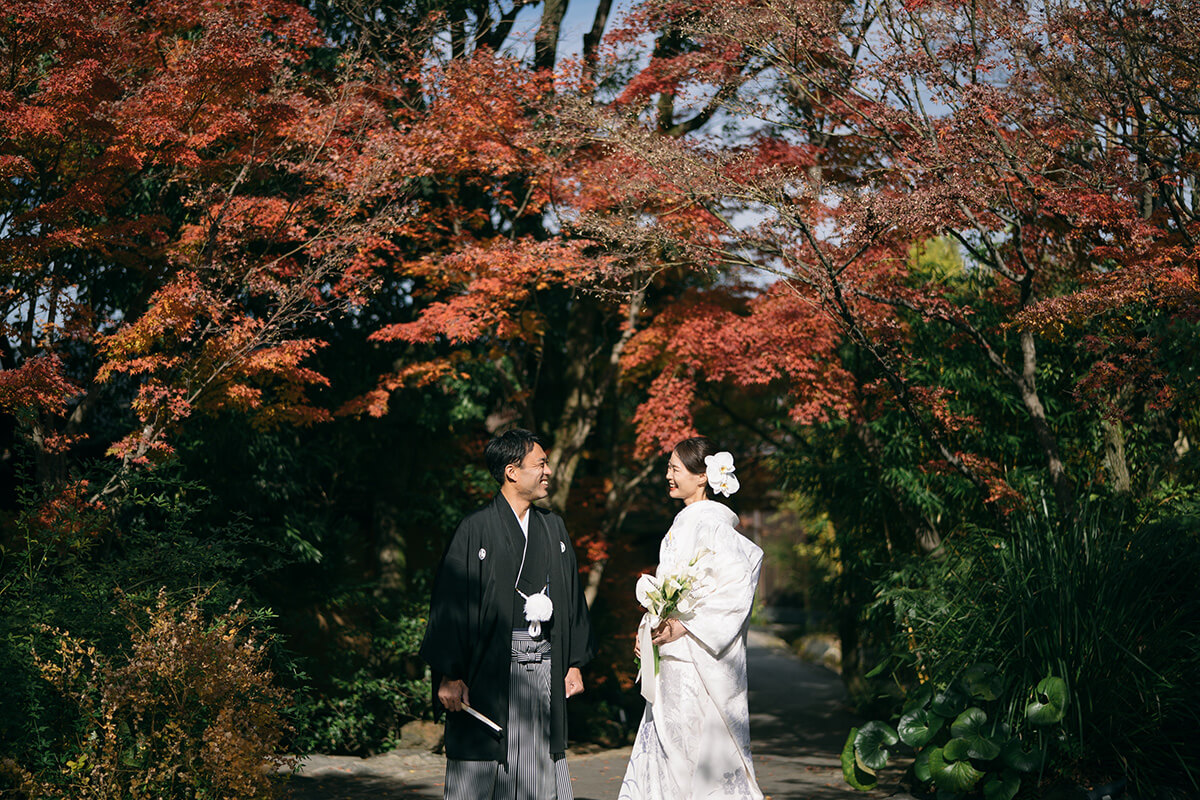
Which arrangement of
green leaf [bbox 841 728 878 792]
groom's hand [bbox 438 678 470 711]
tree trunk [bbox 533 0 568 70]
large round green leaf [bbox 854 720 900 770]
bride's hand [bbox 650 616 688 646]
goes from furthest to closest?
1. tree trunk [bbox 533 0 568 70]
2. green leaf [bbox 841 728 878 792]
3. large round green leaf [bbox 854 720 900 770]
4. bride's hand [bbox 650 616 688 646]
5. groom's hand [bbox 438 678 470 711]

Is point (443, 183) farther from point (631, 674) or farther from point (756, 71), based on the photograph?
point (631, 674)

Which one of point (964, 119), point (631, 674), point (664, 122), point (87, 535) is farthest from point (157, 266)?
point (631, 674)

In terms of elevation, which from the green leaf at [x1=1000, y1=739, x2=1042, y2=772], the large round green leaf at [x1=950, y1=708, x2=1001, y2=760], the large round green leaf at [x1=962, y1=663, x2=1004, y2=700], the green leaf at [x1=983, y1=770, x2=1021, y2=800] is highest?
the large round green leaf at [x1=962, y1=663, x2=1004, y2=700]

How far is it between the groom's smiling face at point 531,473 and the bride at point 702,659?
67cm

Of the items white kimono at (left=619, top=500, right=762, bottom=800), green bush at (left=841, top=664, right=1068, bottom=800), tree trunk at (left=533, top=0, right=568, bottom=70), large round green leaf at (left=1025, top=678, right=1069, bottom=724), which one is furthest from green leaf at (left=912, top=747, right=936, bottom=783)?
tree trunk at (left=533, top=0, right=568, bottom=70)

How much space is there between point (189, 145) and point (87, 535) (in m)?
2.59

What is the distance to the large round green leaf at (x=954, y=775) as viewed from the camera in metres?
5.21

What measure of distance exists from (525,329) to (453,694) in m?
5.33

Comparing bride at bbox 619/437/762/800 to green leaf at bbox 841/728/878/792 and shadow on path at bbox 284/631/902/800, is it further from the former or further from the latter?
green leaf at bbox 841/728/878/792

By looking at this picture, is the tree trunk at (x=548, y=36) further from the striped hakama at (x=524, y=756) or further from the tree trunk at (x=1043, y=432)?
the striped hakama at (x=524, y=756)

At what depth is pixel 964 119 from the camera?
22.2 feet

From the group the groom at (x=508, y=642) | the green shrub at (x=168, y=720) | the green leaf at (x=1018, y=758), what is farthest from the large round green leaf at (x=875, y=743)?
the green shrub at (x=168, y=720)

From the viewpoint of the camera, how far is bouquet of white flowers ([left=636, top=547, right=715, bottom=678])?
4195 mm

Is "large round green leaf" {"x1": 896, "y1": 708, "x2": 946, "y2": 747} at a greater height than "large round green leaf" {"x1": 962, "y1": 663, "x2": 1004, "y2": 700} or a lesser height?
lesser
